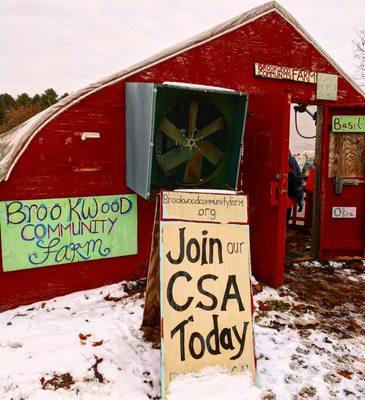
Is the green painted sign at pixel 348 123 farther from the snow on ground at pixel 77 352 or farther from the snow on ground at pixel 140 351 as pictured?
the snow on ground at pixel 77 352

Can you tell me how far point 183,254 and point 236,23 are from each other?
390cm

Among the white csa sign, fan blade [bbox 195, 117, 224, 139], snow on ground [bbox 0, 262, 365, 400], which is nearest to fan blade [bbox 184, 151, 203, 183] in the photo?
fan blade [bbox 195, 117, 224, 139]

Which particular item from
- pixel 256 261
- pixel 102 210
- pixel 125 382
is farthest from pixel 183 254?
pixel 256 261

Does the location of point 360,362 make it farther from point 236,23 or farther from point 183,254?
point 236,23

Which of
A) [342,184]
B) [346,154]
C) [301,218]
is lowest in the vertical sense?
[301,218]

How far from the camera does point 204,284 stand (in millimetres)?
3301

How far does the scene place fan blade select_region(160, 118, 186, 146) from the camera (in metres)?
4.25

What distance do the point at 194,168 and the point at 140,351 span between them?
2165 millimetres

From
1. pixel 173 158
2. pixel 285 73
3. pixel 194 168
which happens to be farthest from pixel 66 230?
pixel 285 73

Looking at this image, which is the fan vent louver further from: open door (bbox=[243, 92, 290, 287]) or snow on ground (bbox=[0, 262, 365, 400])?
snow on ground (bbox=[0, 262, 365, 400])

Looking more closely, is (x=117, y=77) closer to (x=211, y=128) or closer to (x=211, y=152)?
(x=211, y=128)

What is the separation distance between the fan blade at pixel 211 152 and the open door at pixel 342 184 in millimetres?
2630

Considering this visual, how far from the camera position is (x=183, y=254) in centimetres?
329

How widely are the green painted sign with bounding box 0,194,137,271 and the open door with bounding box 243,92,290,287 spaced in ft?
5.95
